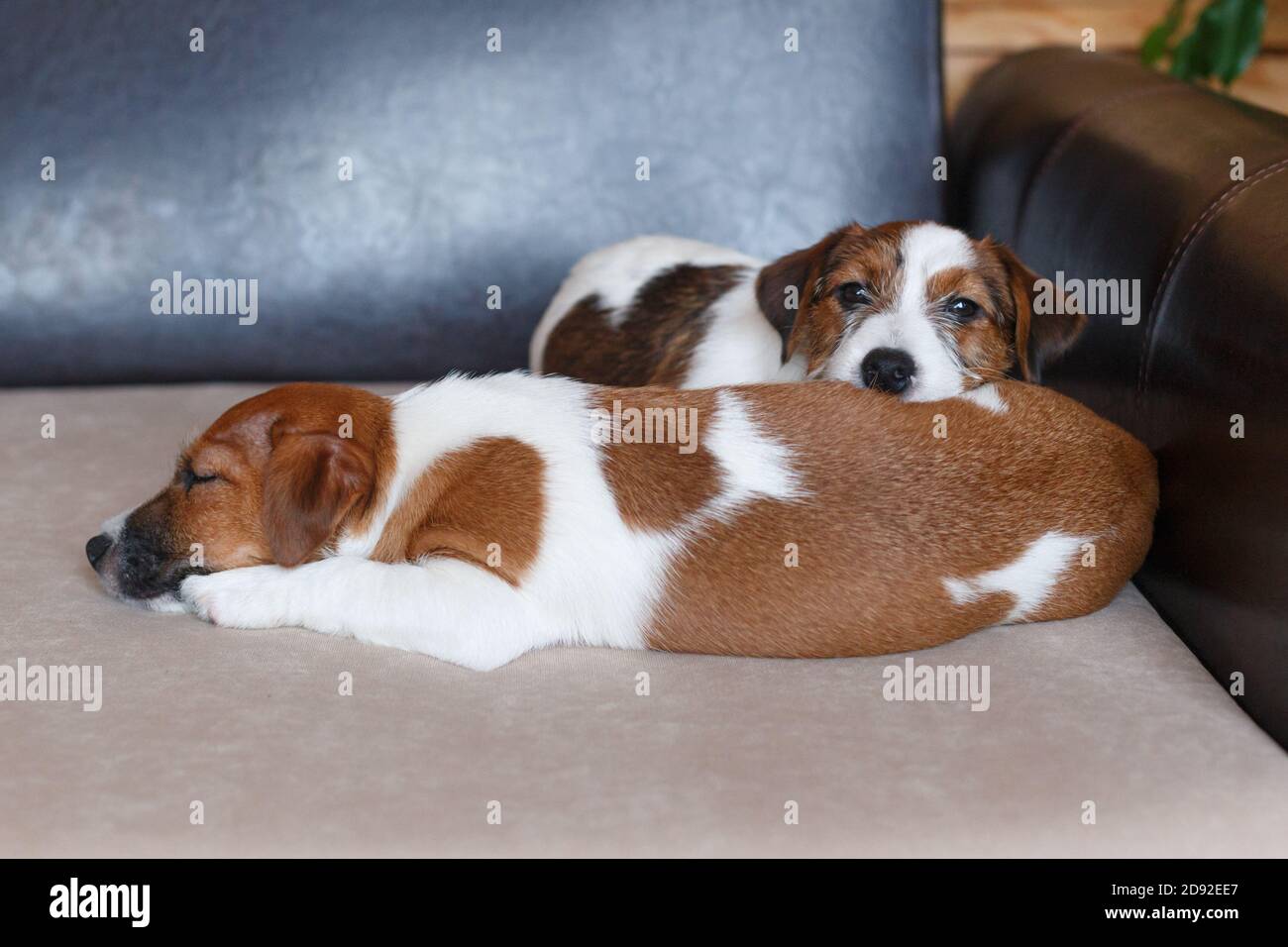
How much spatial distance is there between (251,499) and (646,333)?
1.07m

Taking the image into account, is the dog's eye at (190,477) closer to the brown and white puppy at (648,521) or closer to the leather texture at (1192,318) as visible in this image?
the brown and white puppy at (648,521)

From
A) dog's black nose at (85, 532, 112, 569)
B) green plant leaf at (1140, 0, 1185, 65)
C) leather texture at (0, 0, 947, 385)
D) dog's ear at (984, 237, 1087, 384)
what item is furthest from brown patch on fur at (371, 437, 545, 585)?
green plant leaf at (1140, 0, 1185, 65)

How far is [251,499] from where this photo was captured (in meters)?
2.16

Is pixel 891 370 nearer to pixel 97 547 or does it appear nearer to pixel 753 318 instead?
pixel 753 318

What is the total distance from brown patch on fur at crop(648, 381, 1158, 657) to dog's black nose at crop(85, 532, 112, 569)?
907 mm

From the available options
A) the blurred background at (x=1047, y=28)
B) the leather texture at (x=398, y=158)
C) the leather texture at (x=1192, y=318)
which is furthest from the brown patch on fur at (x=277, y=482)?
the blurred background at (x=1047, y=28)

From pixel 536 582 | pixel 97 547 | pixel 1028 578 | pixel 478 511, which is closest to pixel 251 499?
pixel 97 547

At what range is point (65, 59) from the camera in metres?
3.21

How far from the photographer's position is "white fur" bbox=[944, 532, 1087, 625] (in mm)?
2029

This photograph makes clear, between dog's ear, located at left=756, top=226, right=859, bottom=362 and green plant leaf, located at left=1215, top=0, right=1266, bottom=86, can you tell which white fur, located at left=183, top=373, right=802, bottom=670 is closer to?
dog's ear, located at left=756, top=226, right=859, bottom=362
